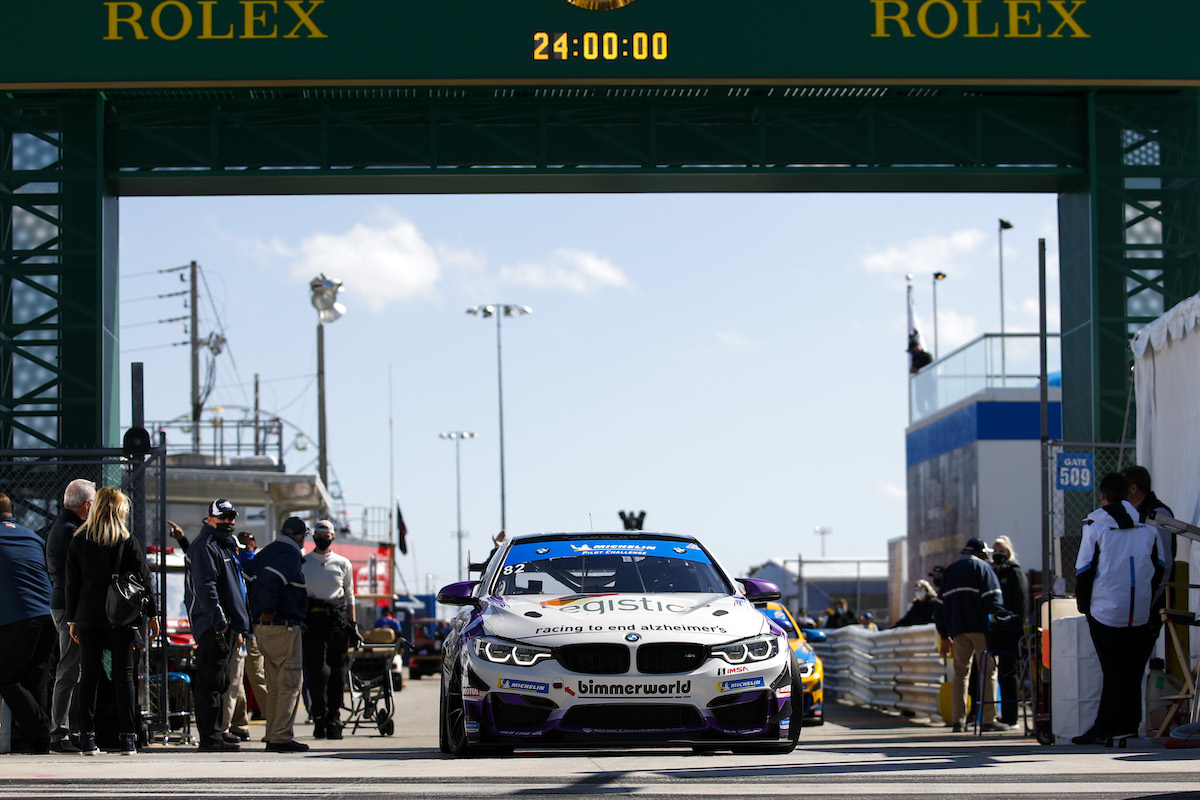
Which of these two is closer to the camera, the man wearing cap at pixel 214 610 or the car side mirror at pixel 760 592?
the car side mirror at pixel 760 592

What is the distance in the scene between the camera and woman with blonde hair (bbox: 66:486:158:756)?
1068 cm

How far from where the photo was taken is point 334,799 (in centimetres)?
676

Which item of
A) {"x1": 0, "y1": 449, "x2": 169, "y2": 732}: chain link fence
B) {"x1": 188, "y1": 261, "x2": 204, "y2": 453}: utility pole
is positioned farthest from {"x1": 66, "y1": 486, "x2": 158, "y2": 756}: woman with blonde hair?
{"x1": 188, "y1": 261, "x2": 204, "y2": 453}: utility pole

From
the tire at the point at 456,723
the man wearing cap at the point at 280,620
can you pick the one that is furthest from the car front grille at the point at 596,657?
the man wearing cap at the point at 280,620

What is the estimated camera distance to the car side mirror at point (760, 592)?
10.0m

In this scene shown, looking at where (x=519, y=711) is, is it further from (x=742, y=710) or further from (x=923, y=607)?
(x=923, y=607)

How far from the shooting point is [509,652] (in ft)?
29.3

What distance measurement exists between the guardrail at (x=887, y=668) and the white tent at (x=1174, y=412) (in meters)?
5.16

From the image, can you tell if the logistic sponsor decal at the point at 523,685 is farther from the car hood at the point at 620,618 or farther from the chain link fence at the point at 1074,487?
the chain link fence at the point at 1074,487

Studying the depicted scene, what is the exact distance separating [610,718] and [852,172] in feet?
36.8

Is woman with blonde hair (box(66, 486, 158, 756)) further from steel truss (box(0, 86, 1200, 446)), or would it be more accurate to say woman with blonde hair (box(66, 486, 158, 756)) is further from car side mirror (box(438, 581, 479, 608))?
steel truss (box(0, 86, 1200, 446))

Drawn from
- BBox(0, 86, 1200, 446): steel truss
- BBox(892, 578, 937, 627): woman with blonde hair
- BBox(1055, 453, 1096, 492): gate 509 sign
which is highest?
BBox(0, 86, 1200, 446): steel truss

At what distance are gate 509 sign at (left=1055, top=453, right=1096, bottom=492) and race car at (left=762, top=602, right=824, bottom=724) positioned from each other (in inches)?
104

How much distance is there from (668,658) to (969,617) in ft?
22.8
